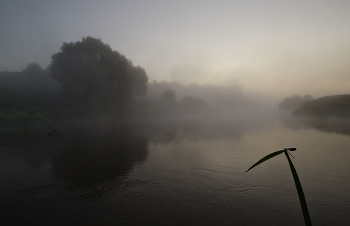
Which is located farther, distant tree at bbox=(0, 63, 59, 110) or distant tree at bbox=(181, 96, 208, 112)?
distant tree at bbox=(181, 96, 208, 112)

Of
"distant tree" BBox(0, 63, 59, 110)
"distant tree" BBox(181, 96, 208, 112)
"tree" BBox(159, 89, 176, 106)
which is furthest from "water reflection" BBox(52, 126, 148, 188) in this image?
"distant tree" BBox(181, 96, 208, 112)

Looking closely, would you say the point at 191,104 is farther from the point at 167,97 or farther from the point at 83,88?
the point at 83,88

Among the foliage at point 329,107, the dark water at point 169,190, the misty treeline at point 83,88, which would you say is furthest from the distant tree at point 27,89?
the foliage at point 329,107

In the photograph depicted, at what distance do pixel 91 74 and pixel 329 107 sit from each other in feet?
258

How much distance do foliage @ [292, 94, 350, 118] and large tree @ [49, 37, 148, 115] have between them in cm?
6819

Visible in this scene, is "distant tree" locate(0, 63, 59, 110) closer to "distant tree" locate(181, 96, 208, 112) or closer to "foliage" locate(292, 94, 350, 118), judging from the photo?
"distant tree" locate(181, 96, 208, 112)

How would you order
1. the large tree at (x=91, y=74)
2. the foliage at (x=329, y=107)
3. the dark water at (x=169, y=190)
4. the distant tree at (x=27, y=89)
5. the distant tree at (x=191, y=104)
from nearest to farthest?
the dark water at (x=169, y=190), the distant tree at (x=27, y=89), the large tree at (x=91, y=74), the foliage at (x=329, y=107), the distant tree at (x=191, y=104)

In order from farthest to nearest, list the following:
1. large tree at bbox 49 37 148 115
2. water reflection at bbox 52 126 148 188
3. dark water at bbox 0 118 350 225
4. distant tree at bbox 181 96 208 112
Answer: distant tree at bbox 181 96 208 112
large tree at bbox 49 37 148 115
water reflection at bbox 52 126 148 188
dark water at bbox 0 118 350 225

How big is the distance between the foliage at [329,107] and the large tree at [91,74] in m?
68.2

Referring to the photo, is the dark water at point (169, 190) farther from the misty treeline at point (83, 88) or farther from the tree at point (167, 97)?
the tree at point (167, 97)

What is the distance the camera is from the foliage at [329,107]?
64.0 metres

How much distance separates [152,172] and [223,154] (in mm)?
6867

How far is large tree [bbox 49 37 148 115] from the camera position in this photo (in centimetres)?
6141

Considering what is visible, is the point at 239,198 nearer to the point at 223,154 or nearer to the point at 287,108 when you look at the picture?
the point at 223,154
